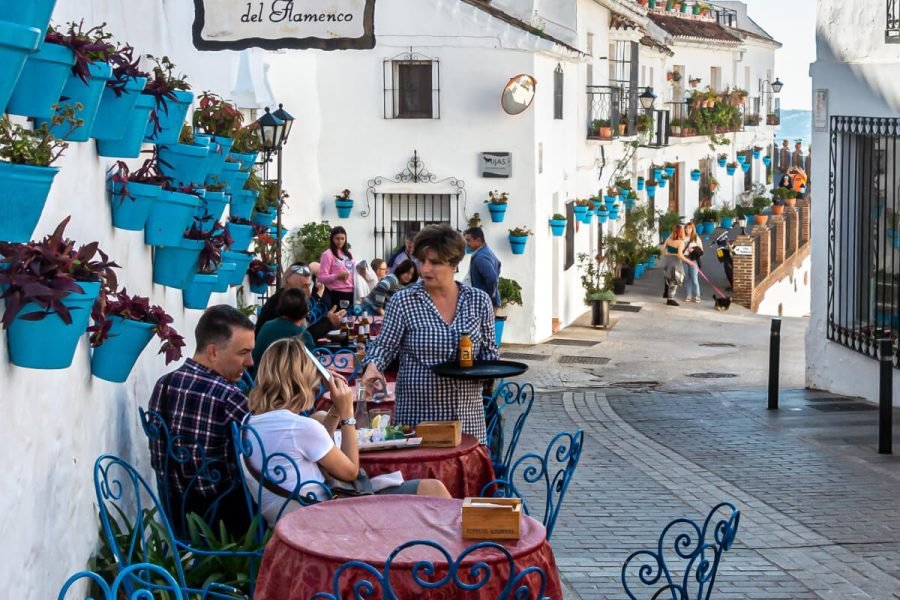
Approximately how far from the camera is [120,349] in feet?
21.1

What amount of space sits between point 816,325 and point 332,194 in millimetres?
9201

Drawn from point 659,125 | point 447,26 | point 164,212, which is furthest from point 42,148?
point 659,125

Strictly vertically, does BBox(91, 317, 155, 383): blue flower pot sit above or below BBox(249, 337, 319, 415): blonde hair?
above

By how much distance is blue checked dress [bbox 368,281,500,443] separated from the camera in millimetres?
8109

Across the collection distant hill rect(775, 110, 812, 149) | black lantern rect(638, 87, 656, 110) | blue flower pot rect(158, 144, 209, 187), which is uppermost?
distant hill rect(775, 110, 812, 149)

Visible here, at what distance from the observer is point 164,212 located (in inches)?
298

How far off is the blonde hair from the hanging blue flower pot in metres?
1.30

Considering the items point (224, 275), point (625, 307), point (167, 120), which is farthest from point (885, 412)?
point (625, 307)

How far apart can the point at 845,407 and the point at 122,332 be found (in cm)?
1187

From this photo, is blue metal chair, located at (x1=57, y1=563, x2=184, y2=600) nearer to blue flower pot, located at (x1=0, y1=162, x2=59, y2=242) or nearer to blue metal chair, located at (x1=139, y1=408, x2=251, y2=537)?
blue metal chair, located at (x1=139, y1=408, x2=251, y2=537)

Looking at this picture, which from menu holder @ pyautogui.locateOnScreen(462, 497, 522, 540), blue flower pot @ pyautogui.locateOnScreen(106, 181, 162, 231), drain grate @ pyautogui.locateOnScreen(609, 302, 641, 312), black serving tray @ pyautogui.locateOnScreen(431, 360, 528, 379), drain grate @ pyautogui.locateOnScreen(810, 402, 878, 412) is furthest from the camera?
drain grate @ pyautogui.locateOnScreen(609, 302, 641, 312)

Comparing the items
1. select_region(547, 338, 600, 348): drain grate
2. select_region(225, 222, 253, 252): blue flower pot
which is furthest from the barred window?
select_region(225, 222, 253, 252): blue flower pot

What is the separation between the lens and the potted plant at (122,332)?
6.23 metres

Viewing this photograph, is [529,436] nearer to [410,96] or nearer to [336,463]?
[336,463]
